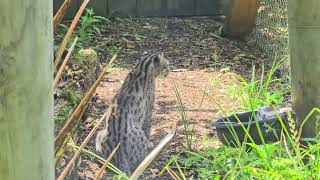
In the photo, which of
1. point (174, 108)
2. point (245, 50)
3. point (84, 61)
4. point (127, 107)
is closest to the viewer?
point (127, 107)

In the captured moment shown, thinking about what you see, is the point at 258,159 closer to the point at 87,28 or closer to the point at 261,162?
the point at 261,162

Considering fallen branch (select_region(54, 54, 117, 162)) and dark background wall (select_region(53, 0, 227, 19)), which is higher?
fallen branch (select_region(54, 54, 117, 162))

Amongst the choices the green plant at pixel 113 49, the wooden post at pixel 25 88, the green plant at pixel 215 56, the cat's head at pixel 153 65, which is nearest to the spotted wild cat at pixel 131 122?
the cat's head at pixel 153 65

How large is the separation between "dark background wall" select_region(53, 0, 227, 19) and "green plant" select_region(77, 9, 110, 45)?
0.32 m

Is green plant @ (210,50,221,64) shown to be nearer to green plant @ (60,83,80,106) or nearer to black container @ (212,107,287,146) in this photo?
green plant @ (60,83,80,106)

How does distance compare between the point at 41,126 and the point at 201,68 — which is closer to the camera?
the point at 41,126

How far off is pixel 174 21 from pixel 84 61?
3.02 m

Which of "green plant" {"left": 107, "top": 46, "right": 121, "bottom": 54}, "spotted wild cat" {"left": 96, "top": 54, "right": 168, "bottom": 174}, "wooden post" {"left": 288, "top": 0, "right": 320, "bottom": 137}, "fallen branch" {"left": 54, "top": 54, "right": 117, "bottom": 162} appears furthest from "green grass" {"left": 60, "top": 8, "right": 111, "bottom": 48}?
"fallen branch" {"left": 54, "top": 54, "right": 117, "bottom": 162}

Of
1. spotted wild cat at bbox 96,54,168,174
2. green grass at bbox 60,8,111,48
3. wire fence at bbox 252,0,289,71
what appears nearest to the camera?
spotted wild cat at bbox 96,54,168,174

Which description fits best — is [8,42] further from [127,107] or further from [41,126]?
[127,107]

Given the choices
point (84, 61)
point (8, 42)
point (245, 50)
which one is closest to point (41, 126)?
point (8, 42)

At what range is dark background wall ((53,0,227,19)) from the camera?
9703 millimetres

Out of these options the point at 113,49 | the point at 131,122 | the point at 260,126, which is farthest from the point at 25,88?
the point at 113,49

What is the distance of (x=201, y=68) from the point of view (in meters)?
7.86
